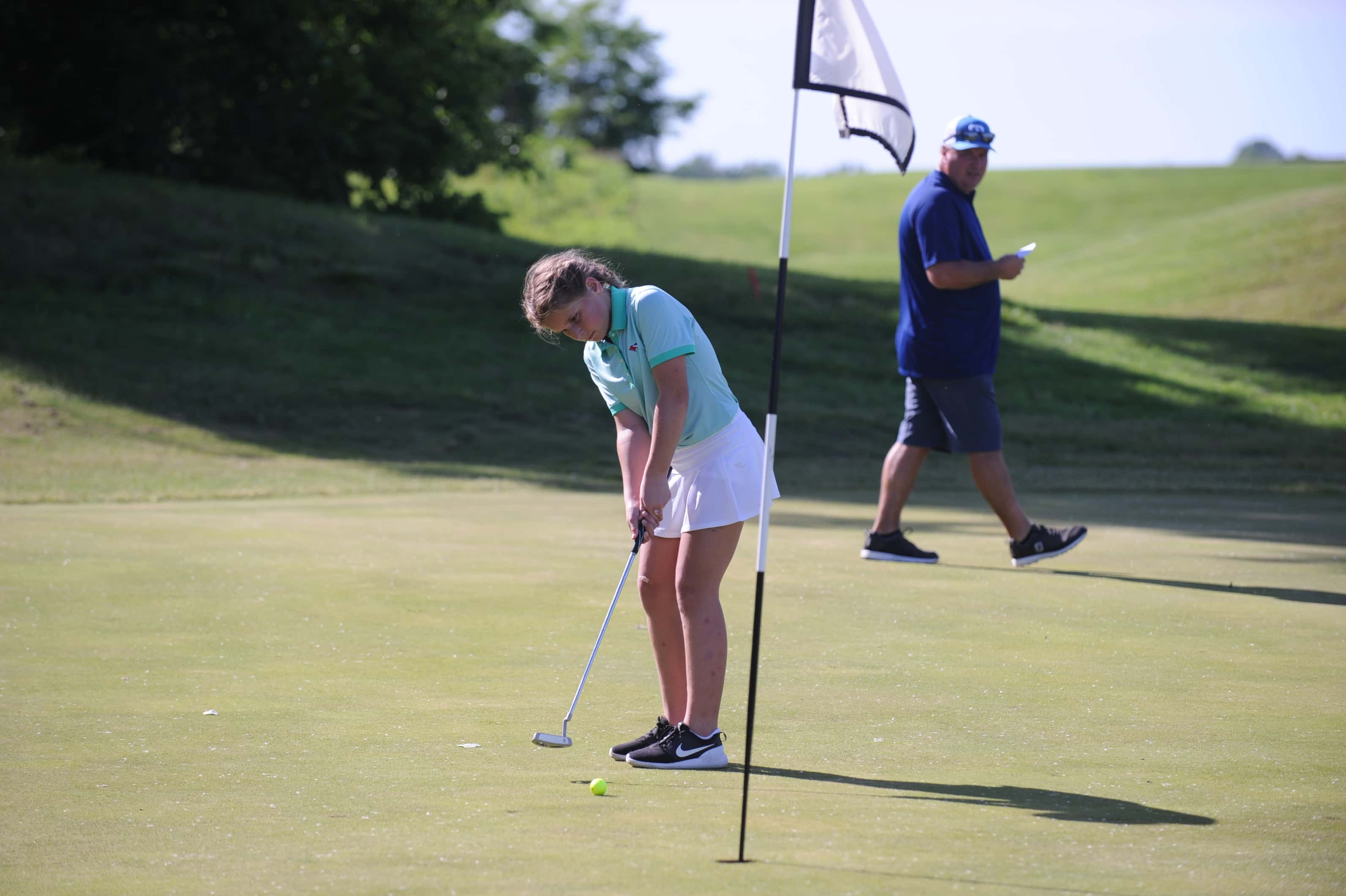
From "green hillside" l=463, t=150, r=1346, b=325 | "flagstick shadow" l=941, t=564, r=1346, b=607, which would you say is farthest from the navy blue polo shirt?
"green hillside" l=463, t=150, r=1346, b=325

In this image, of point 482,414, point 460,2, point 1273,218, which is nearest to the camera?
point 482,414

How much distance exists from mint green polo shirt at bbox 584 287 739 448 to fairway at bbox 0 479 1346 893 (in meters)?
1.08

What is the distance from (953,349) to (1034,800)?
4.66 metres

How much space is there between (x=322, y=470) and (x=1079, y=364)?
1286 cm

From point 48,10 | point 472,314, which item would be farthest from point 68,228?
point 472,314

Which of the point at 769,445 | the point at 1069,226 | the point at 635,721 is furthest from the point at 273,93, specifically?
the point at 1069,226

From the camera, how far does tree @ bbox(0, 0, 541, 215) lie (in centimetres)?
2539

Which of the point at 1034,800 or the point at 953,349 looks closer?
the point at 1034,800

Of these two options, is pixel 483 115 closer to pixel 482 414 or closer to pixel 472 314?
pixel 472 314

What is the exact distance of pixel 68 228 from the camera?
23.6 metres

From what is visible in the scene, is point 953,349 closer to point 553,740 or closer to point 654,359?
point 654,359

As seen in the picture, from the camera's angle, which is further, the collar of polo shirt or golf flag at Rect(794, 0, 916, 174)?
the collar of polo shirt

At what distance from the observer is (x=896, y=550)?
8648mm

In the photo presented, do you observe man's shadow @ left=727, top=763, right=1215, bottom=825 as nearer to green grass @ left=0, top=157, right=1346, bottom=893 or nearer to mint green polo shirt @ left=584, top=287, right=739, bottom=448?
green grass @ left=0, top=157, right=1346, bottom=893
